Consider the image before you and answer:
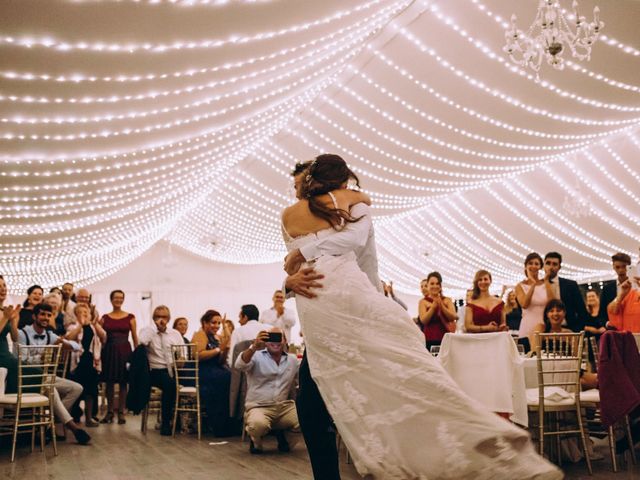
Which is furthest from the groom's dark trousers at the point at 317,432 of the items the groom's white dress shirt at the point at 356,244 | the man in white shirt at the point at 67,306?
the man in white shirt at the point at 67,306

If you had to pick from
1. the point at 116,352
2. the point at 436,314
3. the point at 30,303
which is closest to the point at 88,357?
the point at 116,352

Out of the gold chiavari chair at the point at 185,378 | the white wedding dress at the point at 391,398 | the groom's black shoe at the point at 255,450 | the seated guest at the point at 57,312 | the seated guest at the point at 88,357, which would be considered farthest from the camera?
the seated guest at the point at 57,312

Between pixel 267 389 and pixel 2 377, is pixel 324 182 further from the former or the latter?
pixel 2 377

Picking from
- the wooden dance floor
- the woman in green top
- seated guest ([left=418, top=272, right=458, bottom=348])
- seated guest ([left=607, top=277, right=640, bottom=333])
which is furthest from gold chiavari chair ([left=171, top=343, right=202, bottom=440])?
seated guest ([left=607, top=277, right=640, bottom=333])

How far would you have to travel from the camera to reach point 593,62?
5.94 metres

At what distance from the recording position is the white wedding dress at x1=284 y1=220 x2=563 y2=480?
1.89 meters

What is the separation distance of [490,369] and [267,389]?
5.56 feet

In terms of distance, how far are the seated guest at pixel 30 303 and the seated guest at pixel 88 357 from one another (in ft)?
1.29

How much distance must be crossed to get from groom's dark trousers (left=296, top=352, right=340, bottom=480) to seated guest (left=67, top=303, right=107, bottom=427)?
481 centimetres

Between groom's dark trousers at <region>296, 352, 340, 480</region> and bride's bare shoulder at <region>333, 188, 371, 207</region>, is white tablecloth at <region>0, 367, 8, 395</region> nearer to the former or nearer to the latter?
groom's dark trousers at <region>296, 352, 340, 480</region>

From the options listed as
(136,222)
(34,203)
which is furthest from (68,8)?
(136,222)

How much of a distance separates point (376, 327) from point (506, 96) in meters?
5.04

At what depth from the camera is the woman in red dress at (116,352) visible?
6957mm

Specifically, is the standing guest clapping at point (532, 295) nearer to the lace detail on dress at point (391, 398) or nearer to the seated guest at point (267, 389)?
the seated guest at point (267, 389)
